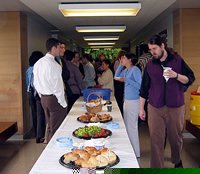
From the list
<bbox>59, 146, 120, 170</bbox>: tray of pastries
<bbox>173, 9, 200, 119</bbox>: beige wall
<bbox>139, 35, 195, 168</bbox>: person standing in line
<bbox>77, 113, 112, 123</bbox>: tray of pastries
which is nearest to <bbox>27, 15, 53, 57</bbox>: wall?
<bbox>173, 9, 200, 119</bbox>: beige wall

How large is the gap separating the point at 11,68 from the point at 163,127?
154 inches

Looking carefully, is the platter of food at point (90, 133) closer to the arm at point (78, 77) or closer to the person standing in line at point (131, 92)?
the person standing in line at point (131, 92)

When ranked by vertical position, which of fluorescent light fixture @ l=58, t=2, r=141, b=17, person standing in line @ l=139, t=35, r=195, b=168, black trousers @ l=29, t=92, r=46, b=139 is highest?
fluorescent light fixture @ l=58, t=2, r=141, b=17

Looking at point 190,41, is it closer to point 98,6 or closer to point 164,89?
point 98,6

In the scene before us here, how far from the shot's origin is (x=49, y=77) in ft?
13.2

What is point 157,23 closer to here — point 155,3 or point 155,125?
point 155,3

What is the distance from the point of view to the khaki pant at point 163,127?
3303mm

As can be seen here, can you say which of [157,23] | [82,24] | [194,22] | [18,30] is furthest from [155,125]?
[157,23]

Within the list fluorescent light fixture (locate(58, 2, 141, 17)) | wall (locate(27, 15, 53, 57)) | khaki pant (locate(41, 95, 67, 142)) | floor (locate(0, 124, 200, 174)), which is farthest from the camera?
wall (locate(27, 15, 53, 57))

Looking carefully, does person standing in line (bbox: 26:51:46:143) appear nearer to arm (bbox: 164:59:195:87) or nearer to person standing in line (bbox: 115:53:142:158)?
person standing in line (bbox: 115:53:142:158)

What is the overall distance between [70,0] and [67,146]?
3035mm

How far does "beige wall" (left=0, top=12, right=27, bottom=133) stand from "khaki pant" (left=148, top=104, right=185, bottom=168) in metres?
3.59

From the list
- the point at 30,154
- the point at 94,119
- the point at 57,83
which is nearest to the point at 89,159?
the point at 94,119

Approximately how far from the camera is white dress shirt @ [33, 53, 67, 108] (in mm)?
4031
